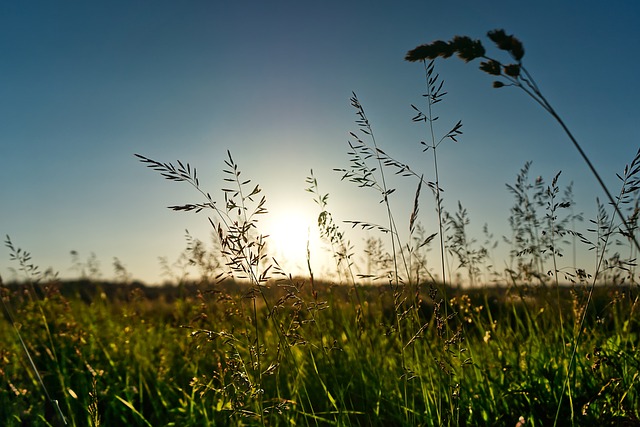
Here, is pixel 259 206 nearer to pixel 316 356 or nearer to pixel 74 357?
pixel 316 356

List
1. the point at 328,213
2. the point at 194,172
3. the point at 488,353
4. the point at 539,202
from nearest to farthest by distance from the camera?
the point at 194,172, the point at 328,213, the point at 488,353, the point at 539,202

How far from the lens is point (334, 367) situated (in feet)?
12.7

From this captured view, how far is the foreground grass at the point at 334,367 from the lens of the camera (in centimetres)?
258

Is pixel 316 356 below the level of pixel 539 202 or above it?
below

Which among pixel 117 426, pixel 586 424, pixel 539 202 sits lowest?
pixel 117 426

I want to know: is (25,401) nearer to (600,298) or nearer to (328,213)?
(328,213)

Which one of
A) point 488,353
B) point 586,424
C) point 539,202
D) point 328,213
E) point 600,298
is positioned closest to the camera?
point 586,424

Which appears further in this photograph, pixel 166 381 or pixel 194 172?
pixel 166 381

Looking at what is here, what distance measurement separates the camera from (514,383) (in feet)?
10.1

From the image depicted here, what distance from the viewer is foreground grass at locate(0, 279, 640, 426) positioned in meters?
2.58

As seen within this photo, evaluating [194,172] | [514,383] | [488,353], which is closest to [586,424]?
[514,383]

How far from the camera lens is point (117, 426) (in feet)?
13.0

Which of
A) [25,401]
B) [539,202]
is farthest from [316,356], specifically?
[25,401]

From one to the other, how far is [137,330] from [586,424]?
416 cm
